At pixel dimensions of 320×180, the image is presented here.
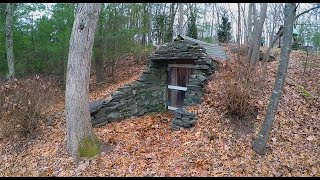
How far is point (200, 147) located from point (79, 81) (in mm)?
2799

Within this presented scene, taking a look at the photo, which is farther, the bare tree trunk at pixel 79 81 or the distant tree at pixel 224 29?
the distant tree at pixel 224 29

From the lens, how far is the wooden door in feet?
26.8

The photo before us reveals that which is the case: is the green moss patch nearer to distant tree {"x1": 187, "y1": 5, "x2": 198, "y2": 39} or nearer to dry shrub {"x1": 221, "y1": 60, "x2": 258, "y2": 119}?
dry shrub {"x1": 221, "y1": 60, "x2": 258, "y2": 119}

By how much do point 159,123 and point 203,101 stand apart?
1495mm

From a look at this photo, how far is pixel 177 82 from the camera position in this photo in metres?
8.48

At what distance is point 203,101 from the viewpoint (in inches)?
265

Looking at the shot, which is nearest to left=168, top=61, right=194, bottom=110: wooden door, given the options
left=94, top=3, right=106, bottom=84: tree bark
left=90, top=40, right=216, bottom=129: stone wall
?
left=90, top=40, right=216, bottom=129: stone wall

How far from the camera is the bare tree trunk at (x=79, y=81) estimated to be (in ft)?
16.5

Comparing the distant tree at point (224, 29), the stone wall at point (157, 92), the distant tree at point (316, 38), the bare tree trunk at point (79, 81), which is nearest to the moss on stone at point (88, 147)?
the bare tree trunk at point (79, 81)

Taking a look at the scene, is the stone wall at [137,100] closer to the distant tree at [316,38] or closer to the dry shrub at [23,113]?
the dry shrub at [23,113]

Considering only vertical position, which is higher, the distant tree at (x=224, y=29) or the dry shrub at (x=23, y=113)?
the distant tree at (x=224, y=29)

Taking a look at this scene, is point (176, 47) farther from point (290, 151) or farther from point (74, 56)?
point (290, 151)

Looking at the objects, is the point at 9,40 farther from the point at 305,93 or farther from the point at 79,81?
the point at 305,93

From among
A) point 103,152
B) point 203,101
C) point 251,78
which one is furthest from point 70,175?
point 251,78
